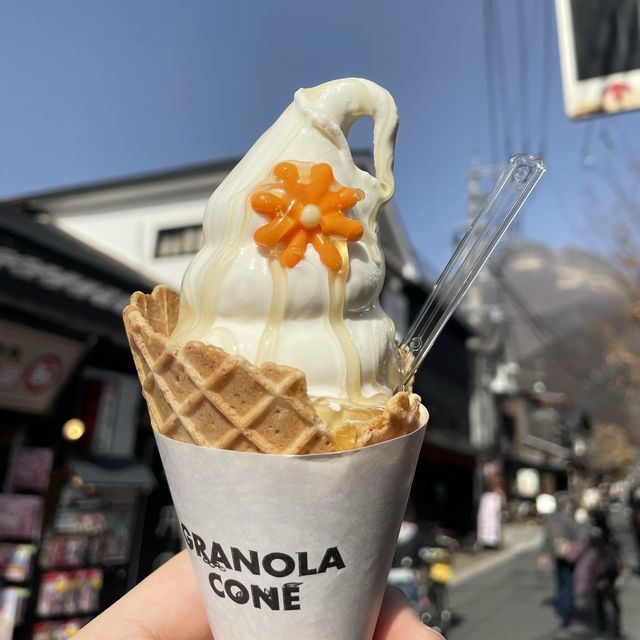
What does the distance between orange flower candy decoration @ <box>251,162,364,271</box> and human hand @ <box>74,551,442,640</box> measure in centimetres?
122

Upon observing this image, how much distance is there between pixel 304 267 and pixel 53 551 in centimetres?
599

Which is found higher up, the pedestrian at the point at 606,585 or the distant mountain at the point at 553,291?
the pedestrian at the point at 606,585

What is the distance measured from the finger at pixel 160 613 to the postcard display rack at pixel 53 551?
15.4 ft

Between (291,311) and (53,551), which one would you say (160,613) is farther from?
(53,551)

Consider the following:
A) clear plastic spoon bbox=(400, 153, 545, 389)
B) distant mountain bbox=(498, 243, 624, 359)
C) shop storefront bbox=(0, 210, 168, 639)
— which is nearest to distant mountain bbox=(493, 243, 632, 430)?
distant mountain bbox=(498, 243, 624, 359)

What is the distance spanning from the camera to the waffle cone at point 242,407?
1.40 metres

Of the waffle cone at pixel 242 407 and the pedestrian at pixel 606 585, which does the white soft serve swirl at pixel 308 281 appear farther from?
the pedestrian at pixel 606 585

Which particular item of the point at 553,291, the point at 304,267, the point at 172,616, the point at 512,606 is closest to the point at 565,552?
the point at 512,606

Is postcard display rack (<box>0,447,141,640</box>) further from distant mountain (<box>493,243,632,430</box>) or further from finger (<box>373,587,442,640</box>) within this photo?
distant mountain (<box>493,243,632,430</box>)

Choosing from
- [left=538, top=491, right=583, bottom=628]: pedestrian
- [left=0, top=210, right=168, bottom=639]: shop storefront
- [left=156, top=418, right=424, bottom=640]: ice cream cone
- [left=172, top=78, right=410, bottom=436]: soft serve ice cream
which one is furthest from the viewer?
[left=538, top=491, right=583, bottom=628]: pedestrian

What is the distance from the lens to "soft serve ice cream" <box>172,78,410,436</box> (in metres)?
1.59

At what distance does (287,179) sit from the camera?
1676 mm

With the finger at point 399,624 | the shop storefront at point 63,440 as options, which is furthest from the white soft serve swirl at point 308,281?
the shop storefront at point 63,440

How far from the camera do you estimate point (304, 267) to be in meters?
1.63
